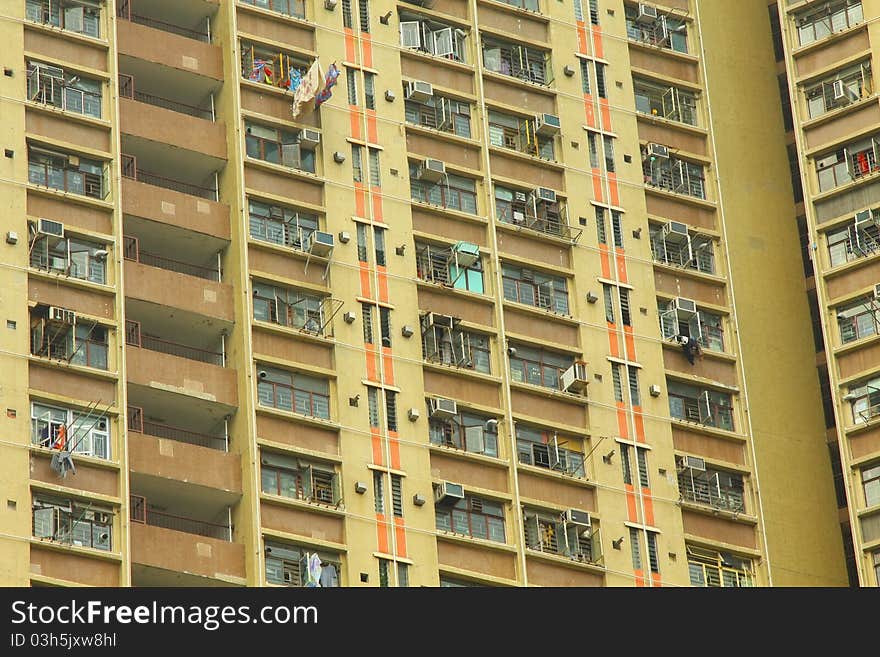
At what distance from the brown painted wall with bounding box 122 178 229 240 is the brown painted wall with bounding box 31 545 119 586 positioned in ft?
40.3

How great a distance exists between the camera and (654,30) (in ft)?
279

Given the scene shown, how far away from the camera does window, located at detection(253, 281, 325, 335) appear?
73.4m

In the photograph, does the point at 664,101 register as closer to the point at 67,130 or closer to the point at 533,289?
the point at 533,289

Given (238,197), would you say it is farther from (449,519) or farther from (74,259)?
(449,519)

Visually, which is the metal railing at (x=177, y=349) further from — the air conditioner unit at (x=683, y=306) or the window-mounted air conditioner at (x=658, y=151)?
the window-mounted air conditioner at (x=658, y=151)

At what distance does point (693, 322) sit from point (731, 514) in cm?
679

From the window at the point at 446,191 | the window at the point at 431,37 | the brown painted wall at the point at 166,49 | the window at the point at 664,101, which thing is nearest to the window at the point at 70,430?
the brown painted wall at the point at 166,49

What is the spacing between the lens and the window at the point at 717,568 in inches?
2958

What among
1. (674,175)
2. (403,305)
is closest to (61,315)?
(403,305)

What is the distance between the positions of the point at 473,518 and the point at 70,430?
12581mm

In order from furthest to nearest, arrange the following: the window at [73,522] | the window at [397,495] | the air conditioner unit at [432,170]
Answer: the air conditioner unit at [432,170] → the window at [397,495] → the window at [73,522]

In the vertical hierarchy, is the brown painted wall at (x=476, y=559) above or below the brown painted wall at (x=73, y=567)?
above

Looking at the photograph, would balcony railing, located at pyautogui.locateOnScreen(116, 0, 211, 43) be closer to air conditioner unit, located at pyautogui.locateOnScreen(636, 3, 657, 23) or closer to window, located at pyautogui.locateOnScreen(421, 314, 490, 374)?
window, located at pyautogui.locateOnScreen(421, 314, 490, 374)

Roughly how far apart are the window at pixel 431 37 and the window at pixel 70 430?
1821 centimetres
